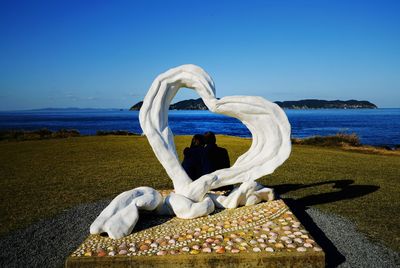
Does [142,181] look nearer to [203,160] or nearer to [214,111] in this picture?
[203,160]

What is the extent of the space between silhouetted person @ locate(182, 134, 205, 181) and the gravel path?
2455 mm

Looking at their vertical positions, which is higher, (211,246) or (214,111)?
(214,111)

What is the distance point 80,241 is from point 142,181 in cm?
535

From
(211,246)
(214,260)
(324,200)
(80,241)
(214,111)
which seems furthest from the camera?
(324,200)

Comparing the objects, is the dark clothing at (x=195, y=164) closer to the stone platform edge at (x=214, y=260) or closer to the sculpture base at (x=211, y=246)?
the sculpture base at (x=211, y=246)

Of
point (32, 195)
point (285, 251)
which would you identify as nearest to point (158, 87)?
point (285, 251)

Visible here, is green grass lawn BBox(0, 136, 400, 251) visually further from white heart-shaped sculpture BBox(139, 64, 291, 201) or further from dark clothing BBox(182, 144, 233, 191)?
dark clothing BBox(182, 144, 233, 191)

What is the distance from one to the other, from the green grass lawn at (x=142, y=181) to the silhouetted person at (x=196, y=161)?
275 cm

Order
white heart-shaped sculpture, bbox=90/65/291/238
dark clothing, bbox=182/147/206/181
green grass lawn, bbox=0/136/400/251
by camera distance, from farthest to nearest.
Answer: dark clothing, bbox=182/147/206/181 → green grass lawn, bbox=0/136/400/251 → white heart-shaped sculpture, bbox=90/65/291/238

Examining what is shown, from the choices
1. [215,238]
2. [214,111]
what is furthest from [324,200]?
[215,238]

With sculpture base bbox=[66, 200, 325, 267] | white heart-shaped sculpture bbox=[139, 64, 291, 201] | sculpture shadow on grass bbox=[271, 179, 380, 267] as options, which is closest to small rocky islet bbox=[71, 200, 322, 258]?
sculpture base bbox=[66, 200, 325, 267]

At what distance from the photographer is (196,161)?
8844mm

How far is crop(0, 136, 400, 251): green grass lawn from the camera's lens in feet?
27.2

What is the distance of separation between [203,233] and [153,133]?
2376 millimetres
